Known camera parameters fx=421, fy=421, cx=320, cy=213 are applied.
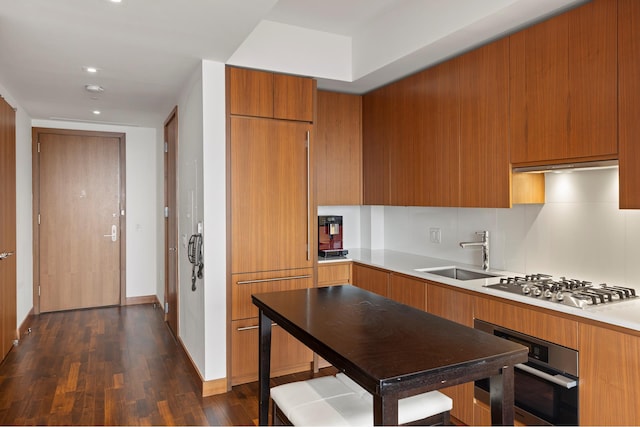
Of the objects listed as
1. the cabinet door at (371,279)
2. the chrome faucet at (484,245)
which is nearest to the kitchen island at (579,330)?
the chrome faucet at (484,245)

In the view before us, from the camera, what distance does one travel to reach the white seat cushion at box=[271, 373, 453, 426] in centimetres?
155

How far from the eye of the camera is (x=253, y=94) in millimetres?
3154

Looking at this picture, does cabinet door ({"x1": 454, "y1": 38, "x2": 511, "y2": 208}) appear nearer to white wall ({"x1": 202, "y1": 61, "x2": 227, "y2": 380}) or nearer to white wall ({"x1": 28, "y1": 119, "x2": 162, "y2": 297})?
white wall ({"x1": 202, "y1": 61, "x2": 227, "y2": 380})

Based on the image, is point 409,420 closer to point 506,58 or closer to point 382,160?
point 506,58

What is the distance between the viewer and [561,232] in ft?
8.64

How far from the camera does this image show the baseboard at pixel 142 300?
5586 mm

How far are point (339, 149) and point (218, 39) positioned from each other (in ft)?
5.48

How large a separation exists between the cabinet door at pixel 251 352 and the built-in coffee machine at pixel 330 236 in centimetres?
86

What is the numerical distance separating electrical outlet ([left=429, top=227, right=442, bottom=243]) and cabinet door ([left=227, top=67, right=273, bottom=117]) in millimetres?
1713

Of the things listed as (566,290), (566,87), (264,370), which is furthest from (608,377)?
(264,370)

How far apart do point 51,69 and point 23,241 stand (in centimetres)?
223

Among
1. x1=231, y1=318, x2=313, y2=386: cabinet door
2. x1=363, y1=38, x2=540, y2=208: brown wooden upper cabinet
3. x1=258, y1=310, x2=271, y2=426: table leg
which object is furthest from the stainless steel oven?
x1=231, y1=318, x2=313, y2=386: cabinet door

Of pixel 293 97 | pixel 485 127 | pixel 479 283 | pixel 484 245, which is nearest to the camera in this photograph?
pixel 479 283

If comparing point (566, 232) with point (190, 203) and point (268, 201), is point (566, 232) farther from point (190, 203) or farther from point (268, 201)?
point (190, 203)
